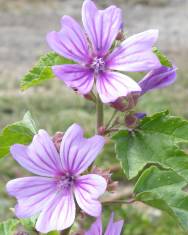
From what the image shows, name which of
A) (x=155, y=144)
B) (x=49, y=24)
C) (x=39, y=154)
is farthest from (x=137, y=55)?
(x=49, y=24)

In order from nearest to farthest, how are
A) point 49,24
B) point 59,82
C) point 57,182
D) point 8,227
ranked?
point 57,182 → point 8,227 → point 59,82 → point 49,24

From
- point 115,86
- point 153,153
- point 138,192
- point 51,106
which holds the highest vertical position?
point 115,86

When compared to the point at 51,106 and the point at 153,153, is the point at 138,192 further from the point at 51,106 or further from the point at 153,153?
the point at 51,106

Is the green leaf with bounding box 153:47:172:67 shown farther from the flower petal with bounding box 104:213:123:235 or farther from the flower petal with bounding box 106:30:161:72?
the flower petal with bounding box 104:213:123:235

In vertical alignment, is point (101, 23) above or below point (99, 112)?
above

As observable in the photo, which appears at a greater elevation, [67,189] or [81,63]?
[81,63]

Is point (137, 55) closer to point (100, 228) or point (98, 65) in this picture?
point (98, 65)

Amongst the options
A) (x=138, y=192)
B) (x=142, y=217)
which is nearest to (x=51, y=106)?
(x=142, y=217)
